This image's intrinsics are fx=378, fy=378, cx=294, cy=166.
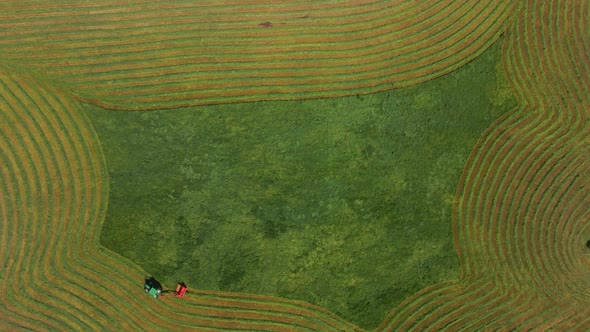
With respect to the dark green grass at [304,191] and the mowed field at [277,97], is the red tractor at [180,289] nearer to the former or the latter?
the dark green grass at [304,191]

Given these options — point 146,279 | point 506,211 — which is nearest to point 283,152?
point 146,279

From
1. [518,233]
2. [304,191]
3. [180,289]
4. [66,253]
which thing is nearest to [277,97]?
[304,191]

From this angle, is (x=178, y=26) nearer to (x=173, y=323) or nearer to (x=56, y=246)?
(x=56, y=246)

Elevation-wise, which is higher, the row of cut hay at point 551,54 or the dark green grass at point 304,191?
the row of cut hay at point 551,54

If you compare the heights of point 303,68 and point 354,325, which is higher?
point 303,68

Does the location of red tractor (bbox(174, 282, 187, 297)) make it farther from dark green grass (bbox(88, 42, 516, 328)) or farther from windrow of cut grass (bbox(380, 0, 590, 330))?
windrow of cut grass (bbox(380, 0, 590, 330))

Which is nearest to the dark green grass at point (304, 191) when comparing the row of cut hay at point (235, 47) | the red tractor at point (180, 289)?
the red tractor at point (180, 289)
